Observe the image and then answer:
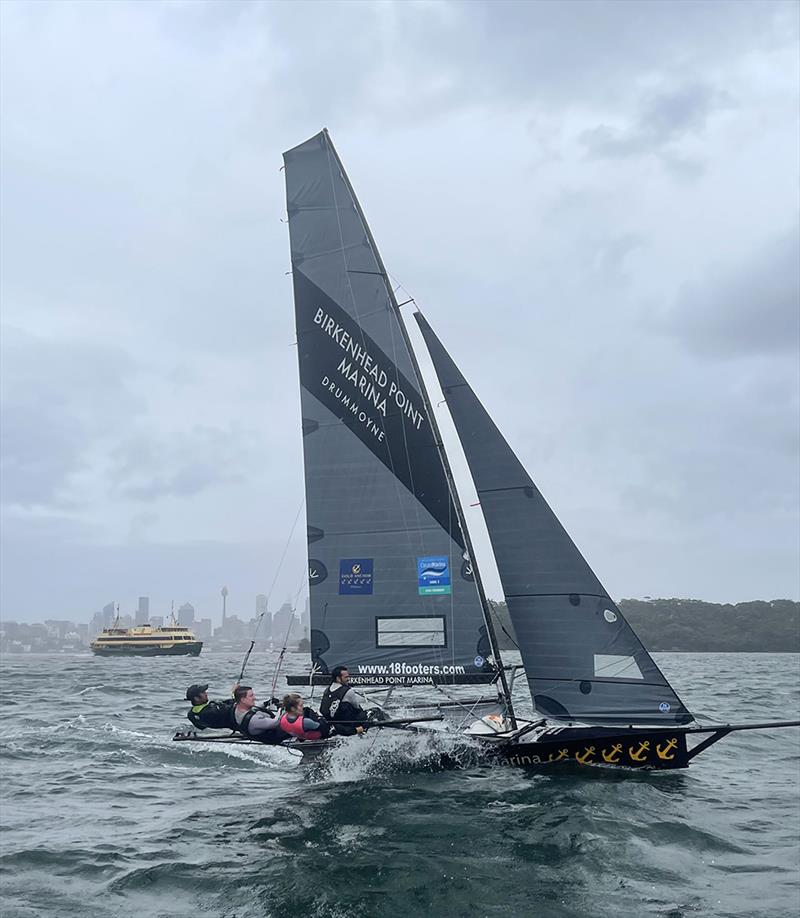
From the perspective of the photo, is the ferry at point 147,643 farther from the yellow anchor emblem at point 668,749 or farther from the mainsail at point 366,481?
the yellow anchor emblem at point 668,749

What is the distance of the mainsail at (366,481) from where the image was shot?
1666 centimetres

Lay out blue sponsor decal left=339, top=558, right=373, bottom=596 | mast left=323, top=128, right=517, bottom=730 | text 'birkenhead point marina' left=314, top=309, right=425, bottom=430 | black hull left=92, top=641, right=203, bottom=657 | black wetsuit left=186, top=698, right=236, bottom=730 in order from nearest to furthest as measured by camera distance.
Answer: black wetsuit left=186, top=698, right=236, bottom=730
mast left=323, top=128, right=517, bottom=730
blue sponsor decal left=339, top=558, right=373, bottom=596
text 'birkenhead point marina' left=314, top=309, right=425, bottom=430
black hull left=92, top=641, right=203, bottom=657

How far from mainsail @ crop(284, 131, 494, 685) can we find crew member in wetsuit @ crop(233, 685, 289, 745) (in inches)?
108

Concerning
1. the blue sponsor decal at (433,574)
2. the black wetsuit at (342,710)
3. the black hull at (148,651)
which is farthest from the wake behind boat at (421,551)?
the black hull at (148,651)

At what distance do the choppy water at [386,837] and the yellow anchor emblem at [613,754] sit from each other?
260 mm

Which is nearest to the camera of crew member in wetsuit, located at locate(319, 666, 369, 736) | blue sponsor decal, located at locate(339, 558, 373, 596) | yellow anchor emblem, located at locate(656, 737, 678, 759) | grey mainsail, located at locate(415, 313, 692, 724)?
crew member in wetsuit, located at locate(319, 666, 369, 736)

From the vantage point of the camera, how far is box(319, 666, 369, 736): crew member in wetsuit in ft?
47.9

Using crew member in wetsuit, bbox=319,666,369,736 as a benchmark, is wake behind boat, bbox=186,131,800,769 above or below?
above

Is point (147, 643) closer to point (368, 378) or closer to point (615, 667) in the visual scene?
point (368, 378)

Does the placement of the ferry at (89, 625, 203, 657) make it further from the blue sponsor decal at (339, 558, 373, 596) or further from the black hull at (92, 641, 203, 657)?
the blue sponsor decal at (339, 558, 373, 596)

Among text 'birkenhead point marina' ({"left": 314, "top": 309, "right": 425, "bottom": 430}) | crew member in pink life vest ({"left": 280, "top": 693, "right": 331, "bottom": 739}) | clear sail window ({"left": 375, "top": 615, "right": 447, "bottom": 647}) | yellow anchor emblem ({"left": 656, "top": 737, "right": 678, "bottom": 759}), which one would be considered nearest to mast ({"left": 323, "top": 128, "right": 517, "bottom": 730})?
text 'birkenhead point marina' ({"left": 314, "top": 309, "right": 425, "bottom": 430})

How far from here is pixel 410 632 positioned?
54.8ft

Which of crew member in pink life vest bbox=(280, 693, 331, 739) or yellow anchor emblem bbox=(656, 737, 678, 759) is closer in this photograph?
crew member in pink life vest bbox=(280, 693, 331, 739)

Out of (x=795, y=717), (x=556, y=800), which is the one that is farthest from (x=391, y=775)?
(x=795, y=717)
